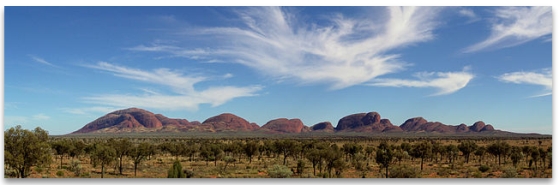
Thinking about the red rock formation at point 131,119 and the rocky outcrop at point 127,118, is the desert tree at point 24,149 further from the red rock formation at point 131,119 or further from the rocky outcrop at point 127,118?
the red rock formation at point 131,119

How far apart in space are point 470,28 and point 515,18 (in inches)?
63.8

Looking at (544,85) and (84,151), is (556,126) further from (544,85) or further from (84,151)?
(84,151)

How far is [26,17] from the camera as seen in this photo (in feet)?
50.8

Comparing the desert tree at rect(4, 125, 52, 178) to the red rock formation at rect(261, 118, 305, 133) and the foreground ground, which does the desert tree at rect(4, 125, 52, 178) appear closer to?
the foreground ground

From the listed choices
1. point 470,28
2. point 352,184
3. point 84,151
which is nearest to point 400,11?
point 470,28

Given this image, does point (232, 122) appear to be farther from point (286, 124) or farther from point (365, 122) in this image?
point (365, 122)

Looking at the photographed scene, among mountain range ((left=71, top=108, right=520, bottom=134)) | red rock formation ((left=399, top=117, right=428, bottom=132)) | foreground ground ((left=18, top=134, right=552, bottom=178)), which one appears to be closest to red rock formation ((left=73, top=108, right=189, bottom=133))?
mountain range ((left=71, top=108, right=520, bottom=134))

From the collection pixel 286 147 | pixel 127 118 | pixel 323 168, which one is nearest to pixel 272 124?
pixel 286 147

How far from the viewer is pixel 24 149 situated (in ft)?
58.6

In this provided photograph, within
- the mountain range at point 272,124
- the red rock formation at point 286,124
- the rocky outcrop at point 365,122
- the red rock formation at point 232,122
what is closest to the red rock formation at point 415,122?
the mountain range at point 272,124

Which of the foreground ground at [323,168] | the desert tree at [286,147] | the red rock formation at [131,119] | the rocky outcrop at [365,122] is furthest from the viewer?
the red rock formation at [131,119]

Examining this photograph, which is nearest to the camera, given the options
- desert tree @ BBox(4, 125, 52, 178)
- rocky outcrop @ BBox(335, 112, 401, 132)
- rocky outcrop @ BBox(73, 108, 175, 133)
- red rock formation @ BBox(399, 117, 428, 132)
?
desert tree @ BBox(4, 125, 52, 178)

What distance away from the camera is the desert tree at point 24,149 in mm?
16878

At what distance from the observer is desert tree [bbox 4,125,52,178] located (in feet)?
55.4
